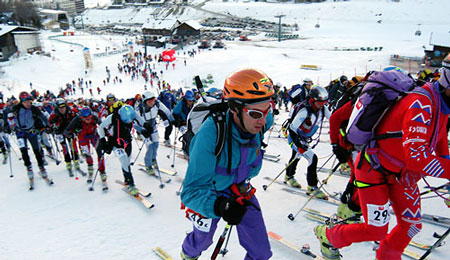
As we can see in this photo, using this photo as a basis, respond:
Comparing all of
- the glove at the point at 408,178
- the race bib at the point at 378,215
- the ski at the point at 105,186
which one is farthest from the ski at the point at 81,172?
the glove at the point at 408,178

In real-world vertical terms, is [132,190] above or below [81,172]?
above

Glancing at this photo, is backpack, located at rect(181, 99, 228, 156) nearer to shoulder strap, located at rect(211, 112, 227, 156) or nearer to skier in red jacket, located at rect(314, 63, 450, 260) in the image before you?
shoulder strap, located at rect(211, 112, 227, 156)

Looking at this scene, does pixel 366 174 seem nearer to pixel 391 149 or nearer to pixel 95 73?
pixel 391 149

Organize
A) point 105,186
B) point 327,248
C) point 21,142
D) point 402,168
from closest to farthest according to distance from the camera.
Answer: point 402,168
point 327,248
point 105,186
point 21,142

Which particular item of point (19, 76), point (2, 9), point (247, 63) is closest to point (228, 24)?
point (247, 63)

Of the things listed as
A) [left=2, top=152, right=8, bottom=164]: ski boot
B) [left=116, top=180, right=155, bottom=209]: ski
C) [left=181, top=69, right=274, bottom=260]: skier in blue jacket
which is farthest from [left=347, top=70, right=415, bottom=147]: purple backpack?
[left=2, top=152, right=8, bottom=164]: ski boot

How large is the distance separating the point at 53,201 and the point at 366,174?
683cm

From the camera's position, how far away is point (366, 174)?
10.6 feet

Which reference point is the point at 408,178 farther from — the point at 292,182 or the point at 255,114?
the point at 292,182

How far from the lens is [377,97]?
2.96 m

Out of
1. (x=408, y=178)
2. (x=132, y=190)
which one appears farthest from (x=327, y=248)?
(x=132, y=190)

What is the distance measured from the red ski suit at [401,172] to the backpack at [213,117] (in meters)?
1.76

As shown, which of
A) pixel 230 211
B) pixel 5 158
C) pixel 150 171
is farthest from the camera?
pixel 5 158

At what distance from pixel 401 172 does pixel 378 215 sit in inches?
21.5
